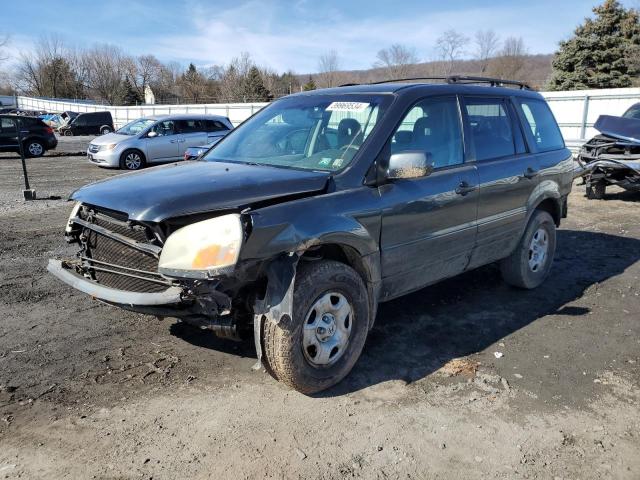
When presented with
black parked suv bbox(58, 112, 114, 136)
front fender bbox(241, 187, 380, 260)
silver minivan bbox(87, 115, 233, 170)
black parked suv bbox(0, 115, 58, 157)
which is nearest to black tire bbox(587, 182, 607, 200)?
front fender bbox(241, 187, 380, 260)

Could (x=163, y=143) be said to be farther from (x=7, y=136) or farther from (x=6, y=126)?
(x=6, y=126)

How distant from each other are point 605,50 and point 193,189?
38215 millimetres

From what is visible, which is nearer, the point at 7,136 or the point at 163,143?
the point at 163,143

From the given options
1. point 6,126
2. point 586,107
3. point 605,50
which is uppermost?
point 605,50

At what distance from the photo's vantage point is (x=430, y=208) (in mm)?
3996

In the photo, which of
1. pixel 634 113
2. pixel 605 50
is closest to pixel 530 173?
pixel 634 113

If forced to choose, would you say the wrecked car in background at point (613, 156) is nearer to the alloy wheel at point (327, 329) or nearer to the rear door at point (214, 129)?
the alloy wheel at point (327, 329)

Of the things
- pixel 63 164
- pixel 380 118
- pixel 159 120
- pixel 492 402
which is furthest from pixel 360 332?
pixel 63 164

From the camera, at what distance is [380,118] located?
3826mm

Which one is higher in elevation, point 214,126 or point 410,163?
point 214,126

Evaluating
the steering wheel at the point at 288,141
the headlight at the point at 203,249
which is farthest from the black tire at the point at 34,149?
the headlight at the point at 203,249

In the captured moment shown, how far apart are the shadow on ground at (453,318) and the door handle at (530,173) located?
1.22 metres

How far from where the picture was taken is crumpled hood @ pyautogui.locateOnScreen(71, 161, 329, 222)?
9.98ft

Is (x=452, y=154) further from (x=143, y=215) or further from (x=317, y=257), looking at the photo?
(x=143, y=215)
